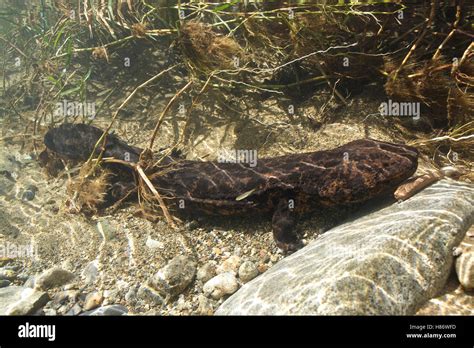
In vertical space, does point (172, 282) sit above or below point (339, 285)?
below

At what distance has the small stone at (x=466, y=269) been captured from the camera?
2830 mm

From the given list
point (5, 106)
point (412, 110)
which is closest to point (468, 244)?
point (412, 110)

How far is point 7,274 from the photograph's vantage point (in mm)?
4602

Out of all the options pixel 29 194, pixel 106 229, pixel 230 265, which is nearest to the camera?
pixel 230 265

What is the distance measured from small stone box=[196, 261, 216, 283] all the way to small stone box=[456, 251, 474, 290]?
259 cm

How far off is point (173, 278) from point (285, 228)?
154 cm

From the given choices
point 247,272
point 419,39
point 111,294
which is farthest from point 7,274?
point 419,39

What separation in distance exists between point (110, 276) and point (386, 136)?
4.46 meters

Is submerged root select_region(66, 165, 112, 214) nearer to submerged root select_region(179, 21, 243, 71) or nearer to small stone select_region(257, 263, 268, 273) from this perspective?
submerged root select_region(179, 21, 243, 71)

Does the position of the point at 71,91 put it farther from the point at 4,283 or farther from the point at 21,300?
the point at 21,300

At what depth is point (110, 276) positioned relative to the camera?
4387 millimetres

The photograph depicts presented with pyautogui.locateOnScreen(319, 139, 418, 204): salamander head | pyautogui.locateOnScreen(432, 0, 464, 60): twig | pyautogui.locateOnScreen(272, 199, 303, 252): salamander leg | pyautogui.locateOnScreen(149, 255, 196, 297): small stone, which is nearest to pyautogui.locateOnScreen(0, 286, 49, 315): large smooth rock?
pyautogui.locateOnScreen(149, 255, 196, 297): small stone
